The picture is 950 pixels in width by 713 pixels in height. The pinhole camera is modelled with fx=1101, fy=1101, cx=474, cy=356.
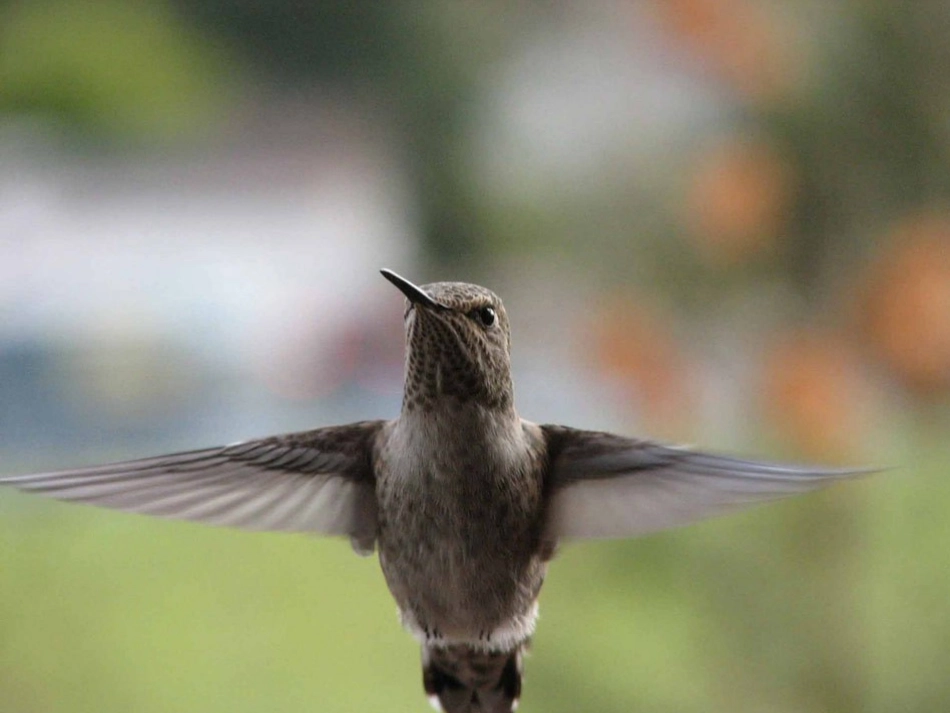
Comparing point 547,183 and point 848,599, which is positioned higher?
point 547,183

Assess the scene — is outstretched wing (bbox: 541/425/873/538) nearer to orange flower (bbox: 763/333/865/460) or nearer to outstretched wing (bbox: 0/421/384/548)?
outstretched wing (bbox: 0/421/384/548)

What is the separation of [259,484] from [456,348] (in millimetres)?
147

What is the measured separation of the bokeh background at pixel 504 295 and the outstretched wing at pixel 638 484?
676 millimetres

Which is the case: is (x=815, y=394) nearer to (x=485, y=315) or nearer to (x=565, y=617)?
(x=565, y=617)

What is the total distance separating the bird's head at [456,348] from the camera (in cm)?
50

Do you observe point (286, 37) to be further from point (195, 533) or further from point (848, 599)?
point (848, 599)

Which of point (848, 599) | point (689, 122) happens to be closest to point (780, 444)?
point (848, 599)

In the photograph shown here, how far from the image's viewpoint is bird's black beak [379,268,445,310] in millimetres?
438

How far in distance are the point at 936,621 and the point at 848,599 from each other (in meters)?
0.15

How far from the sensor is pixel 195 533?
146 centimetres

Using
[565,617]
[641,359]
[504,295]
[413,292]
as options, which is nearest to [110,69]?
[504,295]

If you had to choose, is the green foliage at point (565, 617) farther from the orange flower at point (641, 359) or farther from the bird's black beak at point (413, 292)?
the bird's black beak at point (413, 292)

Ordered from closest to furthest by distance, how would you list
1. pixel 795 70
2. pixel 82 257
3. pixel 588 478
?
pixel 588 478, pixel 795 70, pixel 82 257

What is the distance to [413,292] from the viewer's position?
1.53 feet
